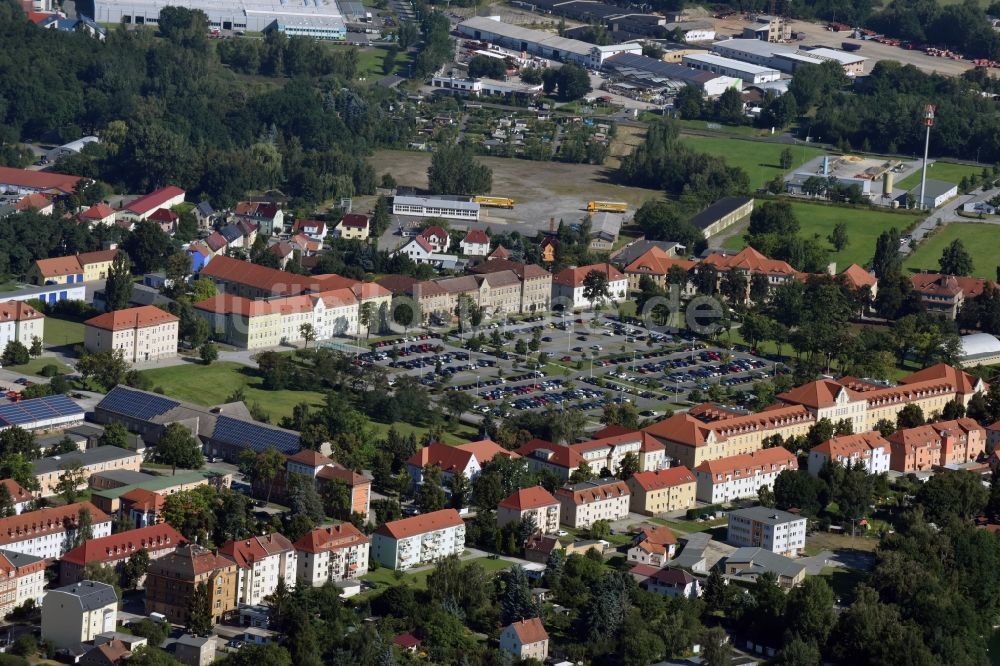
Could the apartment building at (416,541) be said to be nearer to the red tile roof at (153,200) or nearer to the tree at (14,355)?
the tree at (14,355)

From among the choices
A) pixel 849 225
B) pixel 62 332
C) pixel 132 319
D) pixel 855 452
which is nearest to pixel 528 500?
pixel 855 452

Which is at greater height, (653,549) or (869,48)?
(869,48)

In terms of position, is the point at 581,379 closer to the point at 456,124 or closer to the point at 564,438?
the point at 564,438

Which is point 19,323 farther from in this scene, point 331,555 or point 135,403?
point 331,555

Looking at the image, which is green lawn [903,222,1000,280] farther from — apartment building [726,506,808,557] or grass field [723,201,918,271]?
apartment building [726,506,808,557]

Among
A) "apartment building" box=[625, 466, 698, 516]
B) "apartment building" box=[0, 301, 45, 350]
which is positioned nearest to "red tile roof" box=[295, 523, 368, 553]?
"apartment building" box=[625, 466, 698, 516]

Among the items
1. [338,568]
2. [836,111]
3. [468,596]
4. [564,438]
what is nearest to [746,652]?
[468,596]
